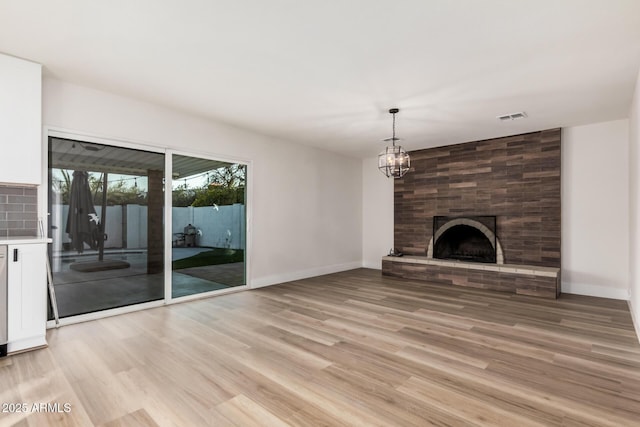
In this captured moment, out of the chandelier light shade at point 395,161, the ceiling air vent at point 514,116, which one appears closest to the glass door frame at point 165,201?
the chandelier light shade at point 395,161

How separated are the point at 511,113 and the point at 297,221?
3804 mm

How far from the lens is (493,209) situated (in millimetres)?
5996

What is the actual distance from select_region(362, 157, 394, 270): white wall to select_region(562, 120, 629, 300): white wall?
3174 mm

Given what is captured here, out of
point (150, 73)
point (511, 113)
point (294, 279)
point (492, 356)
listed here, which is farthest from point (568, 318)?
point (150, 73)

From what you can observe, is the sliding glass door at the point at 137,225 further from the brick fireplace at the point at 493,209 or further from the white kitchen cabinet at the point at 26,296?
the brick fireplace at the point at 493,209

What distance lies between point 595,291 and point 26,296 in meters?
7.12

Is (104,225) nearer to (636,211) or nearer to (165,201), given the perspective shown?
(165,201)

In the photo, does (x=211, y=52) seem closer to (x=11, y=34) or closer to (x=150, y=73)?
(x=150, y=73)

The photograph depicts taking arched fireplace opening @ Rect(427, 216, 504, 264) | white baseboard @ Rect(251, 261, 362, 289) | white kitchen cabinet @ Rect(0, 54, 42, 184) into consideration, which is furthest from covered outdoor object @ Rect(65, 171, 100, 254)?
arched fireplace opening @ Rect(427, 216, 504, 264)

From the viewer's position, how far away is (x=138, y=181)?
4.27 metres

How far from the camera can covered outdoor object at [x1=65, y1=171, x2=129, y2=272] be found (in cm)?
377

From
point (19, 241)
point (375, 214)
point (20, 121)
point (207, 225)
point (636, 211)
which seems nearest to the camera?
point (19, 241)

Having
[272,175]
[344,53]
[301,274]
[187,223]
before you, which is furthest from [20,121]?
[301,274]

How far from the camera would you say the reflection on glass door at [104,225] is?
369cm
